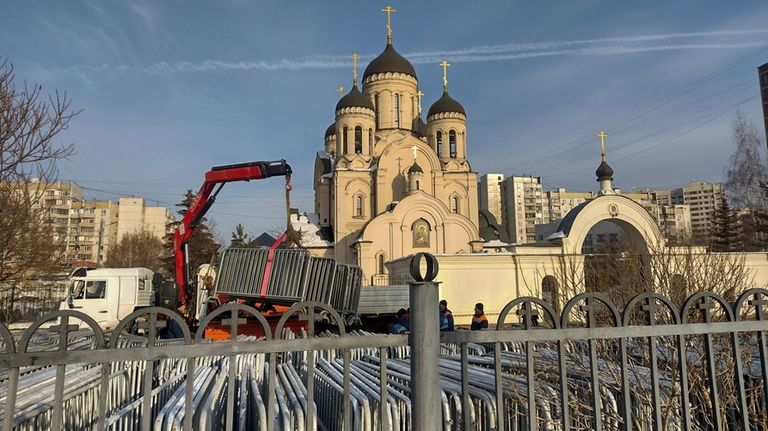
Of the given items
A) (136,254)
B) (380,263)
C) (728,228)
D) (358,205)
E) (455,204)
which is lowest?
(380,263)

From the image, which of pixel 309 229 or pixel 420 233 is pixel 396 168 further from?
pixel 309 229

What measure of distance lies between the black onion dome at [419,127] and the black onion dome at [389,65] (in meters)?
3.89

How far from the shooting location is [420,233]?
3086 centimetres

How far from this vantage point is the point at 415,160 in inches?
1363

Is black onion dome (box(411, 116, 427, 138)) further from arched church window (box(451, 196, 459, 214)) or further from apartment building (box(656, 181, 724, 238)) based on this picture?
apartment building (box(656, 181, 724, 238))

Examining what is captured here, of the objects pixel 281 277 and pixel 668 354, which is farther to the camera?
pixel 281 277

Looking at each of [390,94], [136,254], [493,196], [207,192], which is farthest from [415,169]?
[493,196]

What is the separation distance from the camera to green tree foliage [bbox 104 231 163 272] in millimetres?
46750

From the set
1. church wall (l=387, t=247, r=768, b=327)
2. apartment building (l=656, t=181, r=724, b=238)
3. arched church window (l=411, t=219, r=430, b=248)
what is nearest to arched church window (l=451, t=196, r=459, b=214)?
arched church window (l=411, t=219, r=430, b=248)

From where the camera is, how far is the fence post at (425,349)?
84.7 inches

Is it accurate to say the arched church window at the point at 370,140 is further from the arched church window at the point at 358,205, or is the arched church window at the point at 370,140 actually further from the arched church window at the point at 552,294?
the arched church window at the point at 552,294

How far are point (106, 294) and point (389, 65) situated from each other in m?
28.3

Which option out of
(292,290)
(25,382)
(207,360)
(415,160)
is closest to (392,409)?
(25,382)

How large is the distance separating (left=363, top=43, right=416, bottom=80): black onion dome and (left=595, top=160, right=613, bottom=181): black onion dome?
16.8 metres
